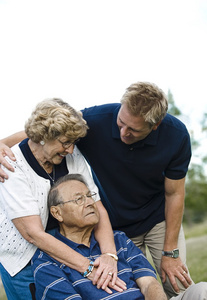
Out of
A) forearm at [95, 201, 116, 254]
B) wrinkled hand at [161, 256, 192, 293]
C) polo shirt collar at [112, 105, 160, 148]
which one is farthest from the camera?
wrinkled hand at [161, 256, 192, 293]

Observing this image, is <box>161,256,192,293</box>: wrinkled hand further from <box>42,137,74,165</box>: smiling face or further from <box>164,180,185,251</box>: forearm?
<box>42,137,74,165</box>: smiling face

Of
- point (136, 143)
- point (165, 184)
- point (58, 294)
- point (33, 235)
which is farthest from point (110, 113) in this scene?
point (58, 294)

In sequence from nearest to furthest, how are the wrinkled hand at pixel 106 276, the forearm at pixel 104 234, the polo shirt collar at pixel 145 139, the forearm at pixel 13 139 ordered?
1. the wrinkled hand at pixel 106 276
2. the forearm at pixel 104 234
3. the forearm at pixel 13 139
4. the polo shirt collar at pixel 145 139

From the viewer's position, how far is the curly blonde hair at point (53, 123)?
279 cm

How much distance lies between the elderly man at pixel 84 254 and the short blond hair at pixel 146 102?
700 millimetres

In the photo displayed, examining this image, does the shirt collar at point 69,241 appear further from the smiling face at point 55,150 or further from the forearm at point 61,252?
the smiling face at point 55,150

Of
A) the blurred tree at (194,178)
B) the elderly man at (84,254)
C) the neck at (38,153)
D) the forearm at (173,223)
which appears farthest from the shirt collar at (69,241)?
the blurred tree at (194,178)

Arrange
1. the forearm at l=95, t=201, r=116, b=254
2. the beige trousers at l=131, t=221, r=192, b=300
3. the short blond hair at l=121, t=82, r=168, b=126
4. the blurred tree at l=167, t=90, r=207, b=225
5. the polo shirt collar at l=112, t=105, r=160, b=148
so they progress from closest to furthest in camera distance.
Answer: the forearm at l=95, t=201, r=116, b=254
the short blond hair at l=121, t=82, r=168, b=126
the polo shirt collar at l=112, t=105, r=160, b=148
the beige trousers at l=131, t=221, r=192, b=300
the blurred tree at l=167, t=90, r=207, b=225

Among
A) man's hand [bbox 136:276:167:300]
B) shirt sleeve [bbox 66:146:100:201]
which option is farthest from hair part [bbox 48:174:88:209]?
man's hand [bbox 136:276:167:300]

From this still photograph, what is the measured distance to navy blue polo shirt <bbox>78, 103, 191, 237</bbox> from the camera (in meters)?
3.35

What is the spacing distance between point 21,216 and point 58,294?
58cm

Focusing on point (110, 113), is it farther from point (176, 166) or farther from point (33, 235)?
point (33, 235)

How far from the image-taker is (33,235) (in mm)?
2727

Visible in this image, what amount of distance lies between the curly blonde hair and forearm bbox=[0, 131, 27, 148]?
35 cm
